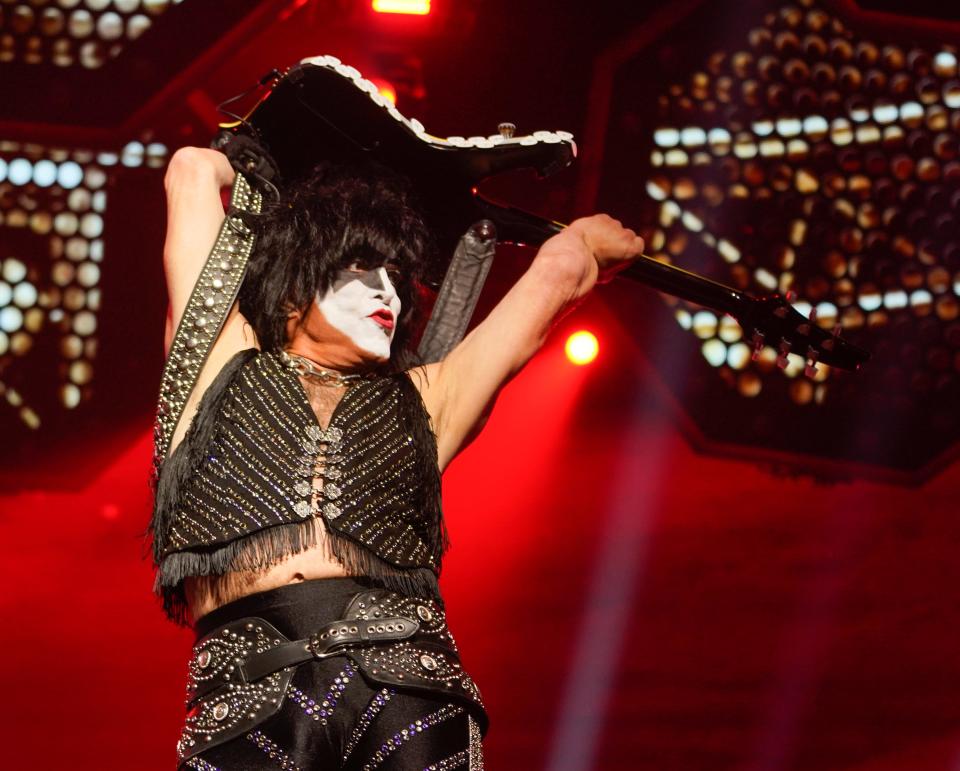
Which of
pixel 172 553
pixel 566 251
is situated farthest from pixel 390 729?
pixel 566 251

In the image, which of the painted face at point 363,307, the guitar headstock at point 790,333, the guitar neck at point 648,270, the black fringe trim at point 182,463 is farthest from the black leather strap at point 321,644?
the guitar headstock at point 790,333

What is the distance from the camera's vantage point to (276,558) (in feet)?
6.78

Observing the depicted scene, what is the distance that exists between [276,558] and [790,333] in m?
1.17

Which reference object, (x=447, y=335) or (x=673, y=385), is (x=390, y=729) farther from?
(x=673, y=385)

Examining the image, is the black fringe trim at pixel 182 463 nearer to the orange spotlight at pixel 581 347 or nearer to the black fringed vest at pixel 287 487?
the black fringed vest at pixel 287 487

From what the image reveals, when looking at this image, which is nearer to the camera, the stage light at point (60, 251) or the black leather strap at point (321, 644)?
the black leather strap at point (321, 644)

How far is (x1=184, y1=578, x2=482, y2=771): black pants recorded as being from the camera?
1.94 metres

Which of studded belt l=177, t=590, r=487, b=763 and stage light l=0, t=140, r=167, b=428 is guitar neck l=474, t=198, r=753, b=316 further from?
stage light l=0, t=140, r=167, b=428

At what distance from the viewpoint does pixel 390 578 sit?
2.13 meters

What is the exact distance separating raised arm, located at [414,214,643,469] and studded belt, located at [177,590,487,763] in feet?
1.21

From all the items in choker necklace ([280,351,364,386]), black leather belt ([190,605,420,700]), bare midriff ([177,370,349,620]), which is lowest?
black leather belt ([190,605,420,700])

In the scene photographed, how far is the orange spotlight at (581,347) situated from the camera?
3.99 m

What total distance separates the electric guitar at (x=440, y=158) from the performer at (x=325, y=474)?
0.06 meters

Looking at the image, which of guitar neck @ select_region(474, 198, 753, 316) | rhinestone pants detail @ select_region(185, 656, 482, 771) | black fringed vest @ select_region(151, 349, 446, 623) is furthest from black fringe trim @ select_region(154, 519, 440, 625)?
guitar neck @ select_region(474, 198, 753, 316)
